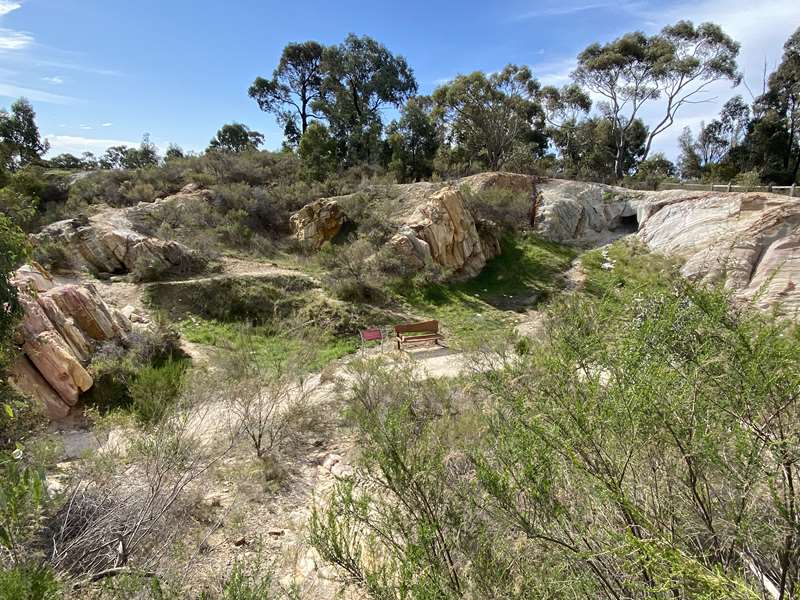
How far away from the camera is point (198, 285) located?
1447 centimetres

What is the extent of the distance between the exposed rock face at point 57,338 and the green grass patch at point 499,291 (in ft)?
32.2

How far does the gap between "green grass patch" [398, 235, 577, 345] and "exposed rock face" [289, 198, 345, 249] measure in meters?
6.17

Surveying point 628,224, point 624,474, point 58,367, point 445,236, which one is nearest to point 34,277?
point 58,367

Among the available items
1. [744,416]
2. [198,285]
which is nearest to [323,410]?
[744,416]

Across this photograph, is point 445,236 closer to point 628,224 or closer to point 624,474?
point 628,224

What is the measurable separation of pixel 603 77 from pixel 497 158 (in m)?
10.6

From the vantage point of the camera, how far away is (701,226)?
18.7 metres

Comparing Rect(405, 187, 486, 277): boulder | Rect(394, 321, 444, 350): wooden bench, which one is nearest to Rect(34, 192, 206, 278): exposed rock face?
Rect(394, 321, 444, 350): wooden bench

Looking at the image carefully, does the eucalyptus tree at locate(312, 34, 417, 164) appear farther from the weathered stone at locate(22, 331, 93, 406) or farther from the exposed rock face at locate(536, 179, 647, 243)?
the weathered stone at locate(22, 331, 93, 406)

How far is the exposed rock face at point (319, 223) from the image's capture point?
20.1 metres

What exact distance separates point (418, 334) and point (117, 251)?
41.3 ft

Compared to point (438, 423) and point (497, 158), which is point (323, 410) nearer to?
point (438, 423)

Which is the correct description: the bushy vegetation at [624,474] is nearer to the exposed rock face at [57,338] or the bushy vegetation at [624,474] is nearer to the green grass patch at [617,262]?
the exposed rock face at [57,338]

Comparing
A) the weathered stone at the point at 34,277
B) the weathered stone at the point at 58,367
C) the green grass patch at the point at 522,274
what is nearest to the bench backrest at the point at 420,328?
the green grass patch at the point at 522,274
